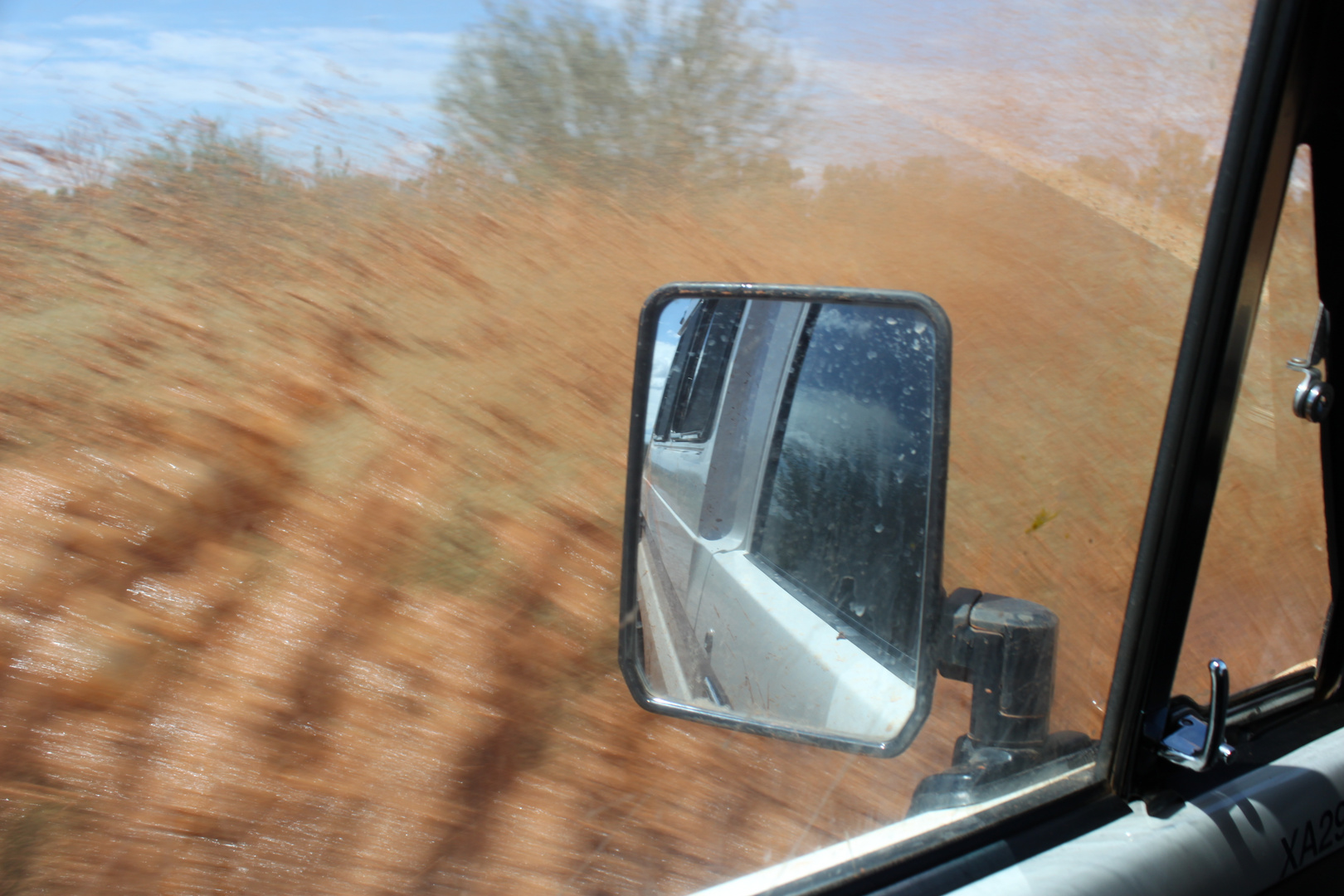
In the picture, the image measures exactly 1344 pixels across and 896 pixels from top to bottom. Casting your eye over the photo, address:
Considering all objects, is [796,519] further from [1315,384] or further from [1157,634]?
[1315,384]

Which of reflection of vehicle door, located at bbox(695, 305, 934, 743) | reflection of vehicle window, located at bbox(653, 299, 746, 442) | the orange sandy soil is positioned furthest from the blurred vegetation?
reflection of vehicle window, located at bbox(653, 299, 746, 442)

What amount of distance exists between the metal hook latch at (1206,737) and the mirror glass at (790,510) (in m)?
0.51

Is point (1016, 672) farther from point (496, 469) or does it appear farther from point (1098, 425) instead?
point (496, 469)

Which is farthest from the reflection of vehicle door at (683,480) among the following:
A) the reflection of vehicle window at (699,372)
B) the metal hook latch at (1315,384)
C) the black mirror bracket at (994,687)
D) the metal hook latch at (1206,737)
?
the metal hook latch at (1315,384)

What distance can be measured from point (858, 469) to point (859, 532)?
3.8 inches

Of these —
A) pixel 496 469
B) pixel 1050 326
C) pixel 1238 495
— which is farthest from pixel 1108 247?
pixel 496 469

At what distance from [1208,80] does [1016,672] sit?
96 cm

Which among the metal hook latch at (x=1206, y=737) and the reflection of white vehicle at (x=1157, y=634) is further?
the metal hook latch at (x=1206, y=737)

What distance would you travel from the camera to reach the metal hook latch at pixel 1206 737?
150 cm

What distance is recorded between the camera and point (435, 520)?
2.21 metres

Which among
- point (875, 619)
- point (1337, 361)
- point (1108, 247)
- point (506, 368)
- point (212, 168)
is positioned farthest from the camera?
point (506, 368)

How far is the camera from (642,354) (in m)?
1.56

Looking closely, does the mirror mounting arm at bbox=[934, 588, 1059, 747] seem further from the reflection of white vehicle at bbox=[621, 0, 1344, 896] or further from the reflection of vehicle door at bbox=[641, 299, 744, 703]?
the reflection of vehicle door at bbox=[641, 299, 744, 703]

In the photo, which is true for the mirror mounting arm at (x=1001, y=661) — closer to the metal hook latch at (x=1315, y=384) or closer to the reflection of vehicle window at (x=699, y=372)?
the reflection of vehicle window at (x=699, y=372)
